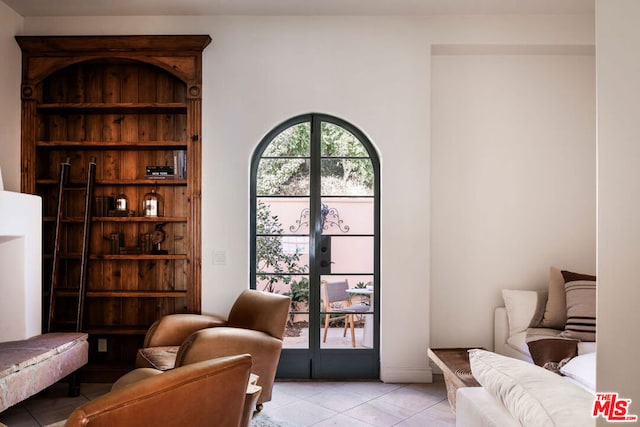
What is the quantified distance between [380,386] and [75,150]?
→ 3.33 m

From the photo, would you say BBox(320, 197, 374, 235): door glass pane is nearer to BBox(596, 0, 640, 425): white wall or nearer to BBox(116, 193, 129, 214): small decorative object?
BBox(116, 193, 129, 214): small decorative object

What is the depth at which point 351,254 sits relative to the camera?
3.89 metres

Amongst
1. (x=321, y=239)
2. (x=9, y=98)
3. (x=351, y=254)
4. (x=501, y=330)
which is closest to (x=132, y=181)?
(x=9, y=98)

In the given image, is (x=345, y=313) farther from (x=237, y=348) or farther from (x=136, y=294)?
(x=136, y=294)

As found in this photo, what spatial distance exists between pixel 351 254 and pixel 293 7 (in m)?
2.10

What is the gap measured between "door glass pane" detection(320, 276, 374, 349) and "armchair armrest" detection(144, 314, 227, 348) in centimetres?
88

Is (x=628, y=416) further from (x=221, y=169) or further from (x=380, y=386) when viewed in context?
(x=221, y=169)

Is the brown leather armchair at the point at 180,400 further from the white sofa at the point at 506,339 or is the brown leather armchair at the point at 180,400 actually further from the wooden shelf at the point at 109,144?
the wooden shelf at the point at 109,144

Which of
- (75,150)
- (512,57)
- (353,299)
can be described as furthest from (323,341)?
(512,57)

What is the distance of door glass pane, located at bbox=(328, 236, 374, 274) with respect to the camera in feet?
12.7

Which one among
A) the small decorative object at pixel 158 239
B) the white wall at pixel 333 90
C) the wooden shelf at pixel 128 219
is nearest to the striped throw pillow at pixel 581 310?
the white wall at pixel 333 90

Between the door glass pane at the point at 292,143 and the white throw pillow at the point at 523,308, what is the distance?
6.92 feet

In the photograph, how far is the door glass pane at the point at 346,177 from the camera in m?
3.90

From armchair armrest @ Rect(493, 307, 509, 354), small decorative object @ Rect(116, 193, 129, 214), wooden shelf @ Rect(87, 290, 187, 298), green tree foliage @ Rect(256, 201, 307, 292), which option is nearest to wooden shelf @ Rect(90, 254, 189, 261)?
wooden shelf @ Rect(87, 290, 187, 298)
